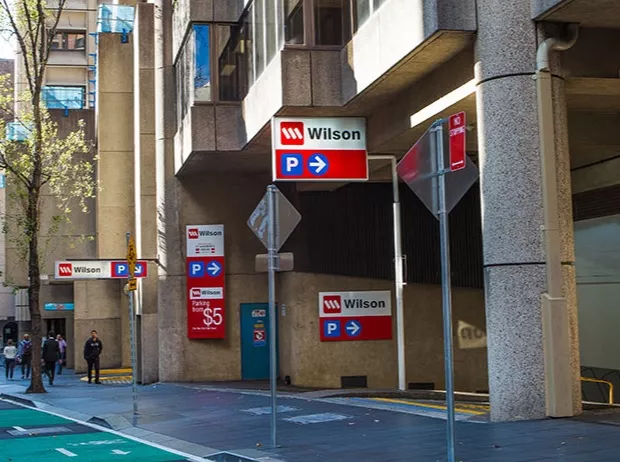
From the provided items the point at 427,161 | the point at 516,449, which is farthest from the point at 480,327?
the point at 427,161

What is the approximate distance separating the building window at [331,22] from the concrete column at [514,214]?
498 cm

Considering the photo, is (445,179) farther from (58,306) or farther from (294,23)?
(58,306)

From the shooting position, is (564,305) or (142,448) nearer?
(564,305)

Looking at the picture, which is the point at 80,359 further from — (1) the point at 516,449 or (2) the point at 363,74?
(1) the point at 516,449

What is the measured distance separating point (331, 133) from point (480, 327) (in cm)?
777

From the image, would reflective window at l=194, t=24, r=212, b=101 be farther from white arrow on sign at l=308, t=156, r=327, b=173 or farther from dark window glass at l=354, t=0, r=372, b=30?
dark window glass at l=354, t=0, r=372, b=30

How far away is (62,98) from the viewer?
48.7 metres

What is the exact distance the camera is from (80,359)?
37.4m

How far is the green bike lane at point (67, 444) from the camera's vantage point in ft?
39.7

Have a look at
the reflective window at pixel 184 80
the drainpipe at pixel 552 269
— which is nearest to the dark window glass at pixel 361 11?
the drainpipe at pixel 552 269

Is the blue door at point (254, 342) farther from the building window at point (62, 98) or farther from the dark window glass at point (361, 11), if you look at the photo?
the building window at point (62, 98)

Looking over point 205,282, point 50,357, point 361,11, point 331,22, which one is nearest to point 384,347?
point 205,282

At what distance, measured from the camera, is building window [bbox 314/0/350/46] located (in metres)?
17.0

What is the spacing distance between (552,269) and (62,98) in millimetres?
40708
